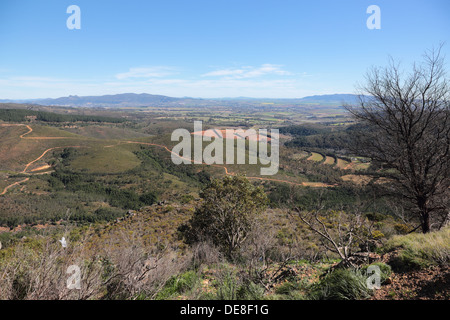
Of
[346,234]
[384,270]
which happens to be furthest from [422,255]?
[346,234]

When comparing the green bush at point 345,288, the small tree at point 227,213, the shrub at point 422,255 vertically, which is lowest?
the small tree at point 227,213

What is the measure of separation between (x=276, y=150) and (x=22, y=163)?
87633 mm

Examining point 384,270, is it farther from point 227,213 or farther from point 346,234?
point 227,213

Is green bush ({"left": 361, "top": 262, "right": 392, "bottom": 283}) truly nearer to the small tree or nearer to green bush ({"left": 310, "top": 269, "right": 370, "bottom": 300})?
green bush ({"left": 310, "top": 269, "right": 370, "bottom": 300})

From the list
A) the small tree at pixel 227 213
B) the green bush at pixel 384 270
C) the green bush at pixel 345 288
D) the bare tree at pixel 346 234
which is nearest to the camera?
the green bush at pixel 345 288

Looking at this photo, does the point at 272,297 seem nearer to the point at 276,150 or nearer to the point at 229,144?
the point at 229,144

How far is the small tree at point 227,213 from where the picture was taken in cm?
1078

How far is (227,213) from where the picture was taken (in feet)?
36.9

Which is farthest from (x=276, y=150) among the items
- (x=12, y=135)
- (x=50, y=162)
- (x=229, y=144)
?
(x=12, y=135)

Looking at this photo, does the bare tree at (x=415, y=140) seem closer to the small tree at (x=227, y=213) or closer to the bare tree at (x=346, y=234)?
the bare tree at (x=346, y=234)

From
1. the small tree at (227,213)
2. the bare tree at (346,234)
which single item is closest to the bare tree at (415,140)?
the bare tree at (346,234)

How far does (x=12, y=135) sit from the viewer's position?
83312 millimetres

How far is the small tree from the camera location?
35.4 feet

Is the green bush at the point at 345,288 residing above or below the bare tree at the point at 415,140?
below
